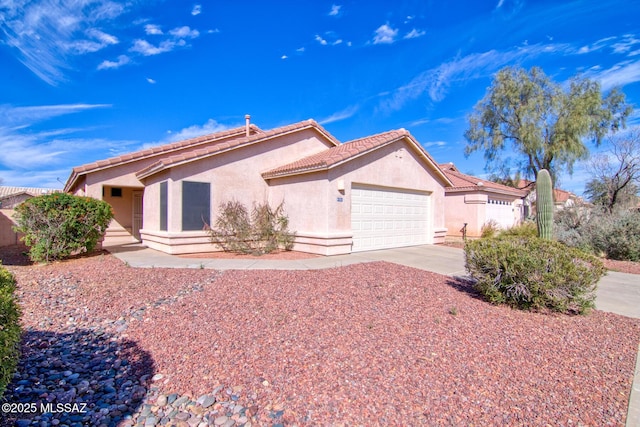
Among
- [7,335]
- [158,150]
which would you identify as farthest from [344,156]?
[7,335]

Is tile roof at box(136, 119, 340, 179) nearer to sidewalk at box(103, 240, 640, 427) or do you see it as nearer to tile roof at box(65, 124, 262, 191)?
tile roof at box(65, 124, 262, 191)

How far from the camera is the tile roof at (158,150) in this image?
42.7 feet

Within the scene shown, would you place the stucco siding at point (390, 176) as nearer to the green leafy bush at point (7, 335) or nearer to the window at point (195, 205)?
the window at point (195, 205)

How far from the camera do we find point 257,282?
22.8 ft

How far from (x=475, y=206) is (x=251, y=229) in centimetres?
1331

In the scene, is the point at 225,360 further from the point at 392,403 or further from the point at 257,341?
the point at 392,403

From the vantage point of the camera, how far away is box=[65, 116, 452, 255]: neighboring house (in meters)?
11.1

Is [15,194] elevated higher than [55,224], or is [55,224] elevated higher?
[15,194]

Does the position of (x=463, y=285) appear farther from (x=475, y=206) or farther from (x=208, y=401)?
(x=475, y=206)

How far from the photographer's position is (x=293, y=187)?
12258 mm

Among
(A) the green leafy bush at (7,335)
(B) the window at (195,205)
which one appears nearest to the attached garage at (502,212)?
(B) the window at (195,205)

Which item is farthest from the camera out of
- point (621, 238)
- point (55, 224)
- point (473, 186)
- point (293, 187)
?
point (473, 186)

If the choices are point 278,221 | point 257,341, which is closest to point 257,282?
point 257,341

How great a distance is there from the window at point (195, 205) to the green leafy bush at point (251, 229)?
46cm
